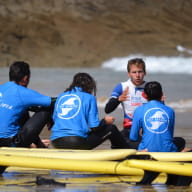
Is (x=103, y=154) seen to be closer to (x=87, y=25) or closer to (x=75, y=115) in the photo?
(x=75, y=115)

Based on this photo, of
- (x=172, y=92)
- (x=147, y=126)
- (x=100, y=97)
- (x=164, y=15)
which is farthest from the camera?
(x=164, y=15)

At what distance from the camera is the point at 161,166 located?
19.4 ft

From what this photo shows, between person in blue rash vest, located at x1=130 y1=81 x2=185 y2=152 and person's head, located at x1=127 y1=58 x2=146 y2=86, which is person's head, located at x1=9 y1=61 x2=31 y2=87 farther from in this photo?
person's head, located at x1=127 y1=58 x2=146 y2=86

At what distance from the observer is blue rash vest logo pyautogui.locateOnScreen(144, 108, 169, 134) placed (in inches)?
269

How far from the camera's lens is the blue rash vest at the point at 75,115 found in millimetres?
6938

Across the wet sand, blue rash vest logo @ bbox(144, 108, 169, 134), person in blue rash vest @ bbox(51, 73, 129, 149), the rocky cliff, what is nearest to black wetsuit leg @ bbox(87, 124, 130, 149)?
person in blue rash vest @ bbox(51, 73, 129, 149)

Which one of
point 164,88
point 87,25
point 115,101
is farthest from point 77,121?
point 87,25

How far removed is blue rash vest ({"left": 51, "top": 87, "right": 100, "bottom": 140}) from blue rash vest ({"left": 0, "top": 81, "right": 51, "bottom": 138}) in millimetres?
259

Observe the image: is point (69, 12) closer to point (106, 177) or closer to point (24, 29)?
point (24, 29)

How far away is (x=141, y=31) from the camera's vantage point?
40938 mm

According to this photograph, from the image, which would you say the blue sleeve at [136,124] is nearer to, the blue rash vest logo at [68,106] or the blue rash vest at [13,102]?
the blue rash vest logo at [68,106]

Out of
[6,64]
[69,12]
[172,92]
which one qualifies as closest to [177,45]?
[69,12]

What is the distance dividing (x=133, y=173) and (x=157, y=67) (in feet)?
81.8

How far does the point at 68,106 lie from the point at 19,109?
1.68ft
